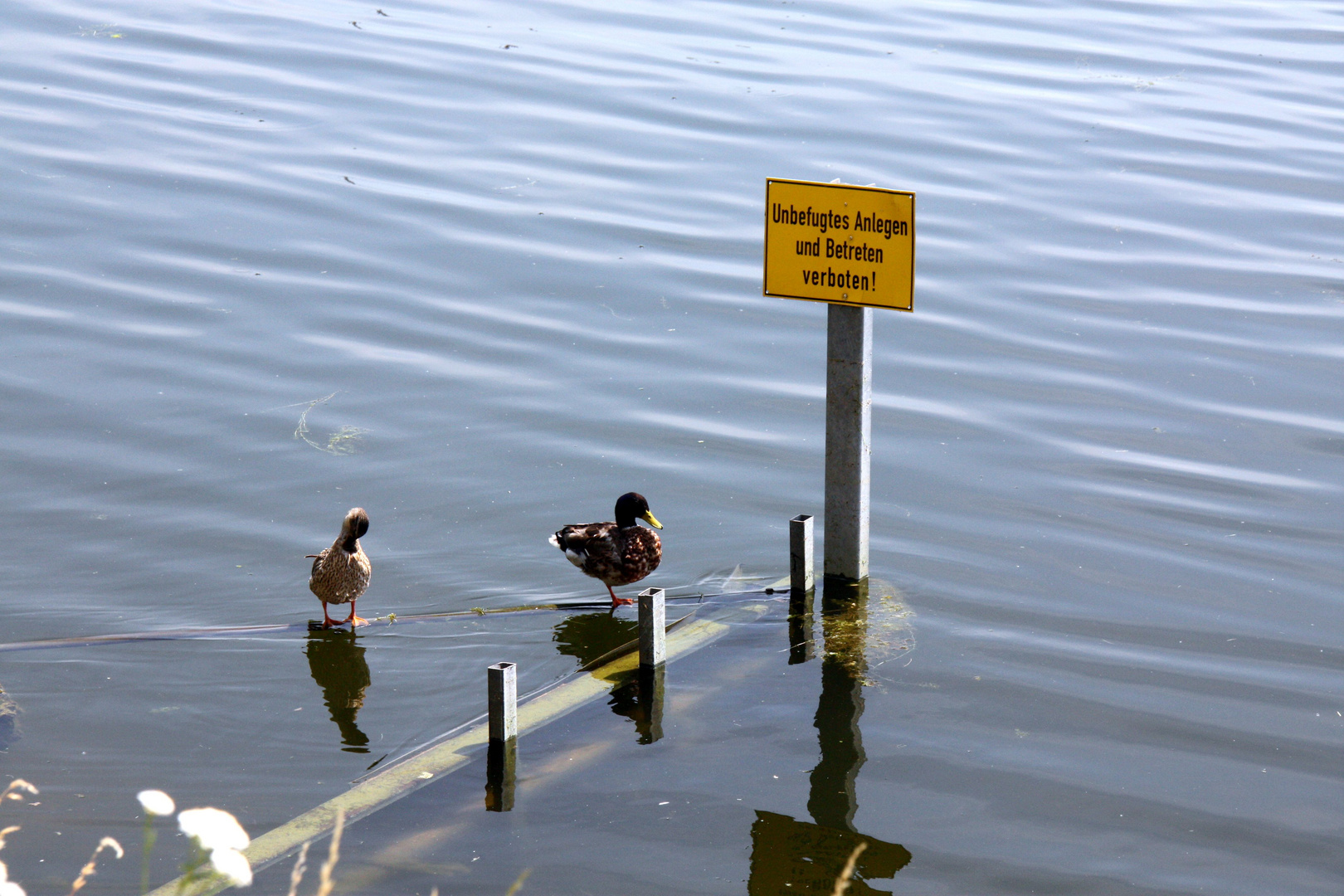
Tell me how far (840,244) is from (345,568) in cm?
297

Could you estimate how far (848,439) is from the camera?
277 inches

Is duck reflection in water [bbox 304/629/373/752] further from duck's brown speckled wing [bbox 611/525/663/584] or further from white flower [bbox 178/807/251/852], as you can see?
white flower [bbox 178/807/251/852]

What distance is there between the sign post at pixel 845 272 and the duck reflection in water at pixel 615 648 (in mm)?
1351

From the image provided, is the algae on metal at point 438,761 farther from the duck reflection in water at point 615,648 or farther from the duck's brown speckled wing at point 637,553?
the duck's brown speckled wing at point 637,553

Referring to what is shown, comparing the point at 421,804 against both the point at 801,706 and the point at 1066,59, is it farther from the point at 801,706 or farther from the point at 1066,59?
the point at 1066,59

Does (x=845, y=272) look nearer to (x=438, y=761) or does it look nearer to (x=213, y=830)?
(x=438, y=761)

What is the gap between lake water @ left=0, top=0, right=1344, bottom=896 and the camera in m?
6.10

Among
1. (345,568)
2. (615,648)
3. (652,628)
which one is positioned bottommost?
(615,648)

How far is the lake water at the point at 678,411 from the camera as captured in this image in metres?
6.10

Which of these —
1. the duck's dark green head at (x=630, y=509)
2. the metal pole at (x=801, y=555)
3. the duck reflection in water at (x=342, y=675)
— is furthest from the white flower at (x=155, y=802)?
the duck's dark green head at (x=630, y=509)

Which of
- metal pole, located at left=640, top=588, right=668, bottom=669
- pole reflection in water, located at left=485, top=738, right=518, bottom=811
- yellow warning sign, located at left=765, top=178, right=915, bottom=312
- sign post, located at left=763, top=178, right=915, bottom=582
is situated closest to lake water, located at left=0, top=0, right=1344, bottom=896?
pole reflection in water, located at left=485, top=738, right=518, bottom=811

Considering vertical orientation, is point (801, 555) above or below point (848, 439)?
below

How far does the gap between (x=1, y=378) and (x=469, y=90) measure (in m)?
7.91

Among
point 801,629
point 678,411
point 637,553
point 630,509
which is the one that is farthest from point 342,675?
point 678,411
